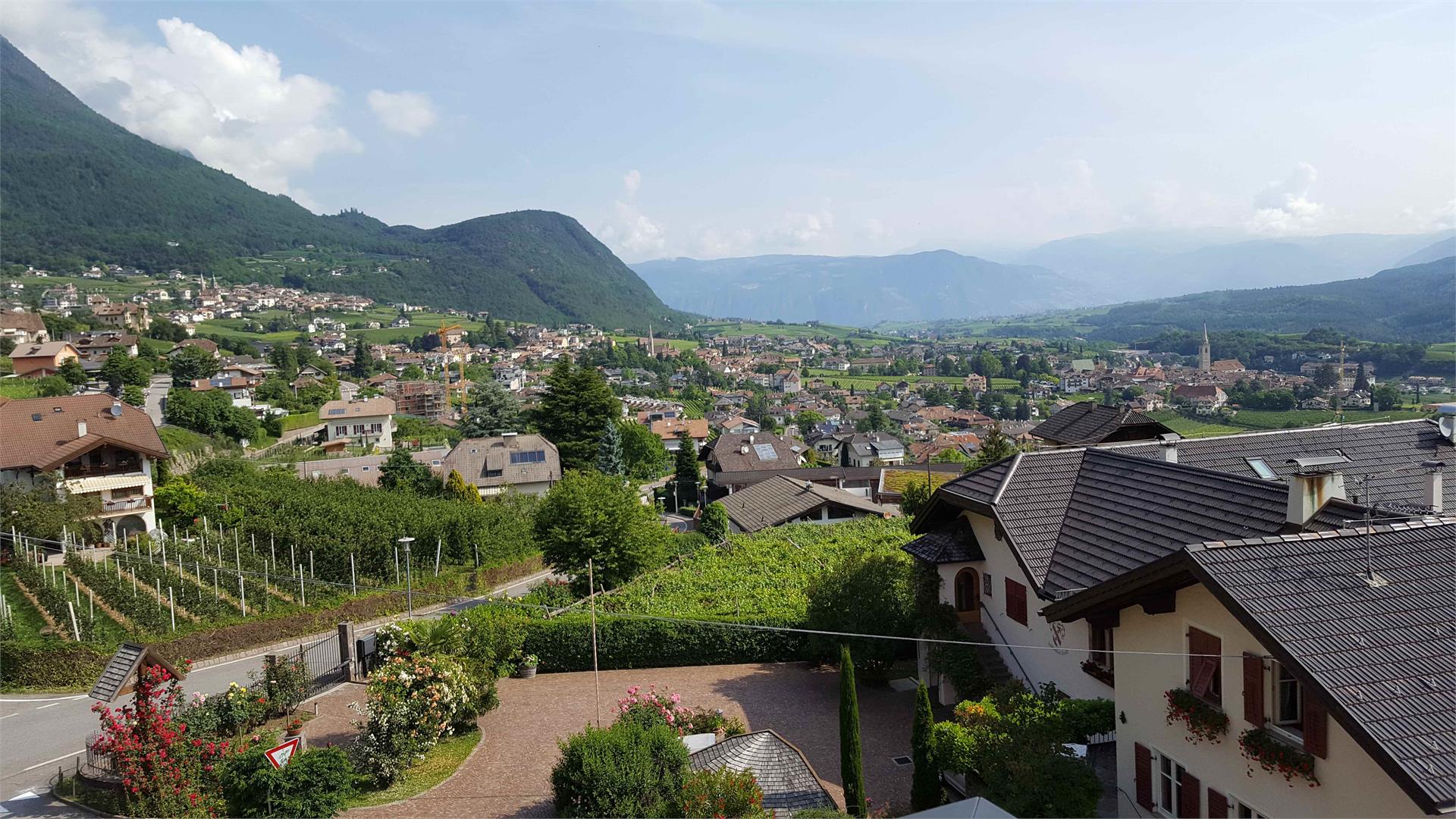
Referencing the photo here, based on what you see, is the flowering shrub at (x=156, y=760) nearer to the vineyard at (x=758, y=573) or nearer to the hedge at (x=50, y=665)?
the hedge at (x=50, y=665)

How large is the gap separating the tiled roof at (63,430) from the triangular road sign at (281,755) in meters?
29.4

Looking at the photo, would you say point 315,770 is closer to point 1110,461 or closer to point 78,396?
point 1110,461

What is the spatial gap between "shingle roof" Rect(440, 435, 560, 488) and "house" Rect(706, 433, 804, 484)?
450 inches

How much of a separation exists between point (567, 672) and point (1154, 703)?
1318 centimetres

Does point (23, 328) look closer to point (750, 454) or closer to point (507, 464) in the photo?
point (507, 464)

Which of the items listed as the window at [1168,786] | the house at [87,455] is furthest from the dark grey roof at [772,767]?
the house at [87,455]

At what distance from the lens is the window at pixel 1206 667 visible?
26.4ft

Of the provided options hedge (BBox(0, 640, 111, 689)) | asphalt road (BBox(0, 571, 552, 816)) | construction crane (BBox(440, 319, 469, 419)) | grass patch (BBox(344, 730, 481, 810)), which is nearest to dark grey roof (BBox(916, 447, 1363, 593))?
grass patch (BBox(344, 730, 481, 810))

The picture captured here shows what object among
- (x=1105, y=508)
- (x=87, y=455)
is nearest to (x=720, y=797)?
(x=1105, y=508)

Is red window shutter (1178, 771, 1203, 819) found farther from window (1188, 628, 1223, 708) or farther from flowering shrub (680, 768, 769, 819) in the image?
flowering shrub (680, 768, 769, 819)

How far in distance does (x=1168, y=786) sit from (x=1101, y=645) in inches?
119

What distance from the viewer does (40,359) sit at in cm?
6384

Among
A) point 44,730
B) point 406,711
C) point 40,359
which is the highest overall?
point 40,359

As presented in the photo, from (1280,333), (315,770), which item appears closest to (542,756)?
(315,770)
